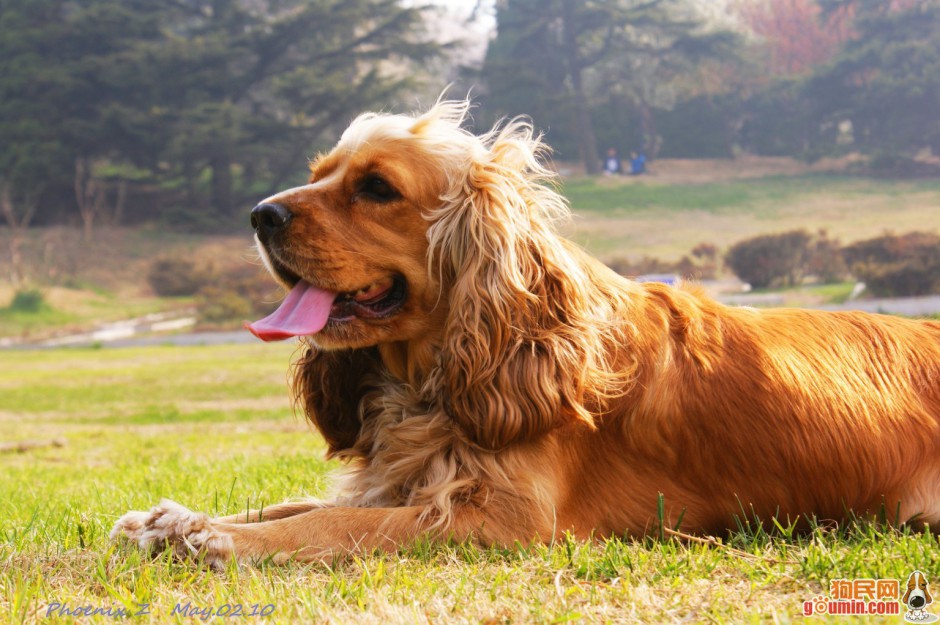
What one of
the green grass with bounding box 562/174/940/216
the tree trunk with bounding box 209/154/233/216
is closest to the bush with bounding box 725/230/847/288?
the green grass with bounding box 562/174/940/216

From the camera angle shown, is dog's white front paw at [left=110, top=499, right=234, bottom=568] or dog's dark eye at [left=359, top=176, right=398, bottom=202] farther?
dog's dark eye at [left=359, top=176, right=398, bottom=202]

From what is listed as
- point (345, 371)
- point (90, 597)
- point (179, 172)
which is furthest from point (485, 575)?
point (179, 172)

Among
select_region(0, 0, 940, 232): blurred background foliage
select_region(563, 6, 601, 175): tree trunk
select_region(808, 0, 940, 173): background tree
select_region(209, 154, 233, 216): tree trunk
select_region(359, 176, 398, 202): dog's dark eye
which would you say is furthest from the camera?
select_region(563, 6, 601, 175): tree trunk

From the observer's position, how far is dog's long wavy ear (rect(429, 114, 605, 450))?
131 inches

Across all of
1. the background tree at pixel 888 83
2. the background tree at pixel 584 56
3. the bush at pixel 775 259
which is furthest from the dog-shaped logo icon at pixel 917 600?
the background tree at pixel 888 83

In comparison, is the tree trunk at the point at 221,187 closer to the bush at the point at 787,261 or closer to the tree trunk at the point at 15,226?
the tree trunk at the point at 15,226

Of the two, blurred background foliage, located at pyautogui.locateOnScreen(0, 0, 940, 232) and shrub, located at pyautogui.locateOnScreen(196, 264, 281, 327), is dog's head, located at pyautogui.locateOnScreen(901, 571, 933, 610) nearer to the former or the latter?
shrub, located at pyautogui.locateOnScreen(196, 264, 281, 327)

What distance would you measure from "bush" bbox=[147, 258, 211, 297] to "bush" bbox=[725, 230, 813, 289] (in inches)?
794

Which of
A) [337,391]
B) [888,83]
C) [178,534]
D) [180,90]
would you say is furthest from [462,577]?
[888,83]

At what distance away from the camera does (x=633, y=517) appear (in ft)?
11.4

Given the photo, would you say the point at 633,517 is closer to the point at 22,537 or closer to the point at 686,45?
the point at 22,537

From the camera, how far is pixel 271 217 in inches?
139

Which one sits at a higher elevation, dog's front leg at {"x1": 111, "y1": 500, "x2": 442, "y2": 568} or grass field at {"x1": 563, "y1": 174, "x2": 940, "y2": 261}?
dog's front leg at {"x1": 111, "y1": 500, "x2": 442, "y2": 568}

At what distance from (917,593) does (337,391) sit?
237 centimetres
